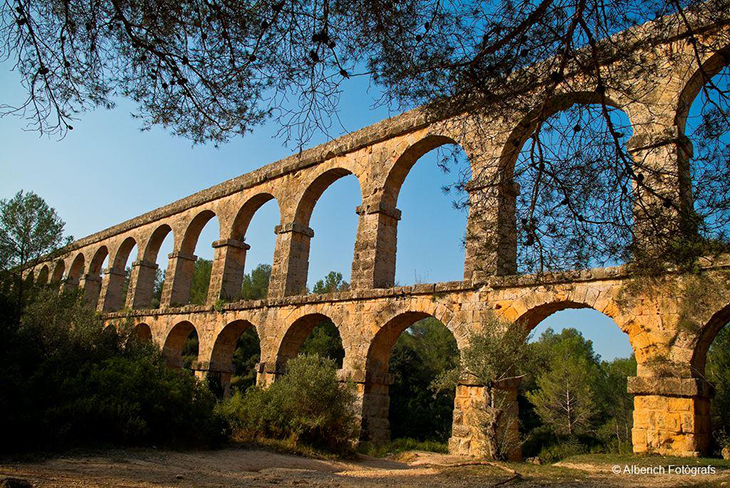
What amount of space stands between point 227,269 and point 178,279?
2575 millimetres

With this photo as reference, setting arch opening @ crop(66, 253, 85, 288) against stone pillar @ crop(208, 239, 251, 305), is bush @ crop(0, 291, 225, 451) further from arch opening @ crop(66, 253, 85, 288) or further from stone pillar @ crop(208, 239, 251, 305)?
arch opening @ crop(66, 253, 85, 288)

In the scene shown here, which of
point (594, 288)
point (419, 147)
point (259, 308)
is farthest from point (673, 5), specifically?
point (259, 308)

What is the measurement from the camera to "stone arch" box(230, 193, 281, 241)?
49.2 feet

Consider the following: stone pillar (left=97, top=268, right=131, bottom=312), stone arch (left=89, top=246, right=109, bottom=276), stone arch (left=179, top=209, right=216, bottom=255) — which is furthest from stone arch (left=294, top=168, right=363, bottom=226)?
stone arch (left=89, top=246, right=109, bottom=276)

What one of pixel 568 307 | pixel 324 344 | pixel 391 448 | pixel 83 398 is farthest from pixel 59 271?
pixel 568 307

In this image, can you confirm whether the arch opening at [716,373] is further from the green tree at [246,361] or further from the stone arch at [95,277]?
the stone arch at [95,277]

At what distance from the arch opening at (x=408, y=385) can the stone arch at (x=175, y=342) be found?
5.65 meters

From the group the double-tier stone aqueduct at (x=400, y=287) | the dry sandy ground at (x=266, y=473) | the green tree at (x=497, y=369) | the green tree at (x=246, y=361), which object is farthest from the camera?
the green tree at (x=246, y=361)

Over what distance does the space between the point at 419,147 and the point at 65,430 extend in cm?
780

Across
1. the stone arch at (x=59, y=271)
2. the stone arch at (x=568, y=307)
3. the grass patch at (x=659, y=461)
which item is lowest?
the grass patch at (x=659, y=461)

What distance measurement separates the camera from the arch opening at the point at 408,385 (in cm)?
1038

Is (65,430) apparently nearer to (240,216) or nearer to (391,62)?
(391,62)

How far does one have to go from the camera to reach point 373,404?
10438 millimetres

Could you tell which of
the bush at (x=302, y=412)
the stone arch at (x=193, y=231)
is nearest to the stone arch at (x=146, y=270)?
the stone arch at (x=193, y=231)
